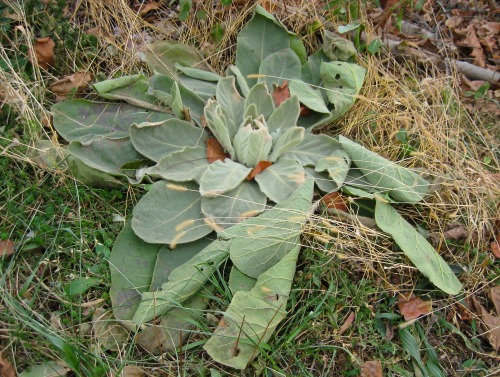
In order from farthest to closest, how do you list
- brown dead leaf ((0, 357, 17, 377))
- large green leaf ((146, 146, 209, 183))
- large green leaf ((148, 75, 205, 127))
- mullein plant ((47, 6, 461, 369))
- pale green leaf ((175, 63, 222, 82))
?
pale green leaf ((175, 63, 222, 82)), large green leaf ((148, 75, 205, 127)), large green leaf ((146, 146, 209, 183)), mullein plant ((47, 6, 461, 369)), brown dead leaf ((0, 357, 17, 377))

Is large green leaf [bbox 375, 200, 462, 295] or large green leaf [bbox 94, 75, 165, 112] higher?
large green leaf [bbox 94, 75, 165, 112]

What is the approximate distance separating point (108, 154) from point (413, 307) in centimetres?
135

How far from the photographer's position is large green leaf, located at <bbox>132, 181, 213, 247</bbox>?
212cm

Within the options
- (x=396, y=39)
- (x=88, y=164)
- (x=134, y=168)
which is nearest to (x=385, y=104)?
(x=396, y=39)

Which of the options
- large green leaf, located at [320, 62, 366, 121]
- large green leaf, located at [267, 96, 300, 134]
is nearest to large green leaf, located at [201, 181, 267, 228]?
large green leaf, located at [267, 96, 300, 134]

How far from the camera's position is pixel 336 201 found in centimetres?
227

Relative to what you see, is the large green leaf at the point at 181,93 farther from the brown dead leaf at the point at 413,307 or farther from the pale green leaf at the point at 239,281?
the brown dead leaf at the point at 413,307

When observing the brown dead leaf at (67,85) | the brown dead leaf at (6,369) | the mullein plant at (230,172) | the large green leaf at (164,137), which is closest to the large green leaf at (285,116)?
the mullein plant at (230,172)

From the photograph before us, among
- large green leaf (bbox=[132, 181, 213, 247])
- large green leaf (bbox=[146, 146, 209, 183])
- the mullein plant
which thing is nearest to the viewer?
the mullein plant

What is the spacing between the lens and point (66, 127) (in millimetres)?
2457

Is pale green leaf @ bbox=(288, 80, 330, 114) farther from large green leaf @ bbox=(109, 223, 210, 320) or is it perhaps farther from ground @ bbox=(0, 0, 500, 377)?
large green leaf @ bbox=(109, 223, 210, 320)

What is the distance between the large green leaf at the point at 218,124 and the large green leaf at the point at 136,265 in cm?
43

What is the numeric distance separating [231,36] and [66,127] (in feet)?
3.12

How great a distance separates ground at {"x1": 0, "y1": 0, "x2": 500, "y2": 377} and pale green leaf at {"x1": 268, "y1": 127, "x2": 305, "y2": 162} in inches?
13.5
